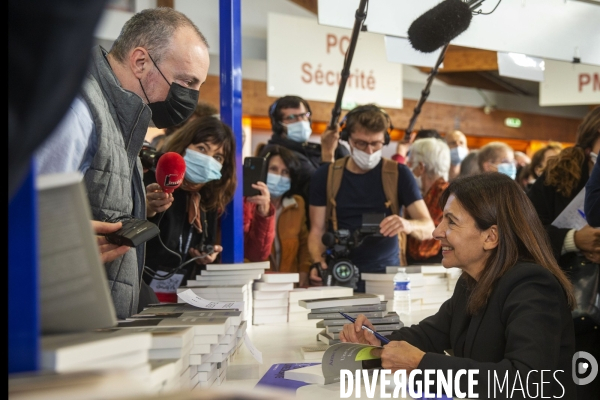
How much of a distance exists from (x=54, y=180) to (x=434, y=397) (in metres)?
1.00

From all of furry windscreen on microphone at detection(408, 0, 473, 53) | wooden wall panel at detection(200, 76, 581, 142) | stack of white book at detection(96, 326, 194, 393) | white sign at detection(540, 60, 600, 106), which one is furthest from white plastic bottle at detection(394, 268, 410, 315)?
wooden wall panel at detection(200, 76, 581, 142)

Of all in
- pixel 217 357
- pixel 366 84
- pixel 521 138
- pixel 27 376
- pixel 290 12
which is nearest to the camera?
pixel 27 376

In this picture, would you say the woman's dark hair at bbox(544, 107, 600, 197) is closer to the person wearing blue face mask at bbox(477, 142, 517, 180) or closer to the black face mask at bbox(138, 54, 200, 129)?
the black face mask at bbox(138, 54, 200, 129)

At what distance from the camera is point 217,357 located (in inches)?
64.4

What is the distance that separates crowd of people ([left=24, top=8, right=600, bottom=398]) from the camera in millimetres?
1639

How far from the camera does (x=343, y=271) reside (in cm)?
323

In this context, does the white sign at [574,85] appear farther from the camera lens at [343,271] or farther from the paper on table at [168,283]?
the paper on table at [168,283]

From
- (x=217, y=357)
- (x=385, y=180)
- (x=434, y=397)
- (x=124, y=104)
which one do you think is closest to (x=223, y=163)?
(x=385, y=180)

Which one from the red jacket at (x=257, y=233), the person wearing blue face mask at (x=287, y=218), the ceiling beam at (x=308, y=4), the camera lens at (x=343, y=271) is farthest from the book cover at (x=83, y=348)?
the ceiling beam at (x=308, y=4)

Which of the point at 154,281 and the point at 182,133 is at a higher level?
the point at 182,133

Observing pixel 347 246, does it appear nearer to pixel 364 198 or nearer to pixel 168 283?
pixel 364 198

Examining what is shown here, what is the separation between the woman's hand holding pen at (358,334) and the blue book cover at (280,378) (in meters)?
0.21

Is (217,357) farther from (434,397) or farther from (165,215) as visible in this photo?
(165,215)

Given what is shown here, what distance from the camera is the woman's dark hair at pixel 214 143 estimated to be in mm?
2957
